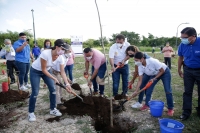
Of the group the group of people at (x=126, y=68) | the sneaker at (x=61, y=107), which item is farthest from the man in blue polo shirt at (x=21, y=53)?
the sneaker at (x=61, y=107)

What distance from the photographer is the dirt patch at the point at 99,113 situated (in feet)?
9.61

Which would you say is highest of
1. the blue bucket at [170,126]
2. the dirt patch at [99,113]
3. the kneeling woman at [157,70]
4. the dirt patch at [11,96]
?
the kneeling woman at [157,70]

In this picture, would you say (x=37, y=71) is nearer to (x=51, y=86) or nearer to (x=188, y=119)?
(x=51, y=86)

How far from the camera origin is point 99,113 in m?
3.53

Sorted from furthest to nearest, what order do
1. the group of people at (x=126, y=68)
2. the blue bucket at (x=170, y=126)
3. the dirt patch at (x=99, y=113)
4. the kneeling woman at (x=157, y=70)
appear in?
the kneeling woman at (x=157, y=70) → the group of people at (x=126, y=68) → the dirt patch at (x=99, y=113) → the blue bucket at (x=170, y=126)

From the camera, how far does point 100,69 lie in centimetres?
430

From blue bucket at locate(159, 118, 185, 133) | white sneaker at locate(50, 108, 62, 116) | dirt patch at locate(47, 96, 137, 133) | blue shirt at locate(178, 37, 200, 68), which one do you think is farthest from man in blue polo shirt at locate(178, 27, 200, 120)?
white sneaker at locate(50, 108, 62, 116)

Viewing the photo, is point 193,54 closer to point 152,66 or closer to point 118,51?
point 152,66

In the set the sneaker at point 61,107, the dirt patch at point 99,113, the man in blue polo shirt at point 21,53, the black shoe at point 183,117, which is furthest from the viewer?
the man in blue polo shirt at point 21,53

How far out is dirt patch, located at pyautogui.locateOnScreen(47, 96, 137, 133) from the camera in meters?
2.93

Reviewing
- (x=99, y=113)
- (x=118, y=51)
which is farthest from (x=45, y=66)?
(x=118, y=51)

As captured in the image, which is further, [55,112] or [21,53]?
[21,53]

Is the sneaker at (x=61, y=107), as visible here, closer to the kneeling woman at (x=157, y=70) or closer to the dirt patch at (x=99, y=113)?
the dirt patch at (x=99, y=113)

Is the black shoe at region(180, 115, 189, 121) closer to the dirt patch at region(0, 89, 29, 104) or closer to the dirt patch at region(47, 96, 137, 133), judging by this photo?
the dirt patch at region(47, 96, 137, 133)
